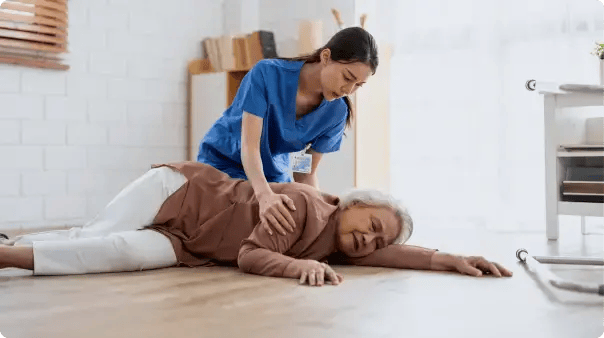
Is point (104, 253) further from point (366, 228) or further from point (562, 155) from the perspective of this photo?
point (562, 155)

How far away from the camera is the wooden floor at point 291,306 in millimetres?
1243

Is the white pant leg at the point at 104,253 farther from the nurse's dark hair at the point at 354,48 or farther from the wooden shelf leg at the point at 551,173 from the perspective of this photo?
the wooden shelf leg at the point at 551,173

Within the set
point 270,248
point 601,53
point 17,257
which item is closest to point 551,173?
Answer: point 601,53

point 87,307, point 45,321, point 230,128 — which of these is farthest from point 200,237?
point 45,321

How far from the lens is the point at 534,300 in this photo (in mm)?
1566

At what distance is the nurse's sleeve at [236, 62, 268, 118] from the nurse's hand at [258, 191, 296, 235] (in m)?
0.42

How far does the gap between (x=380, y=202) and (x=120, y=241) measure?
76 centimetres

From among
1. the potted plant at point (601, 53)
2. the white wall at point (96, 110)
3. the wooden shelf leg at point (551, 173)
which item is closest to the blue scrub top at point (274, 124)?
the wooden shelf leg at point (551, 173)

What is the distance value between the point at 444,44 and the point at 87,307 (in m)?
3.18

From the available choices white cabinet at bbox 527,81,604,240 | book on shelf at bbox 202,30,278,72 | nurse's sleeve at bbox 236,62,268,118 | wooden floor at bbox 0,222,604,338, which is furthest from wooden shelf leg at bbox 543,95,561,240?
book on shelf at bbox 202,30,278,72

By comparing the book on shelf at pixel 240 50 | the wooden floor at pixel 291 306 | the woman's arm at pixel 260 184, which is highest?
the book on shelf at pixel 240 50

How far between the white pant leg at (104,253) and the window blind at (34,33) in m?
2.35

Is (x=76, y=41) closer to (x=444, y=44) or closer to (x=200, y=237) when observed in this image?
(x=444, y=44)

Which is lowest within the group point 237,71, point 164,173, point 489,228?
point 489,228
